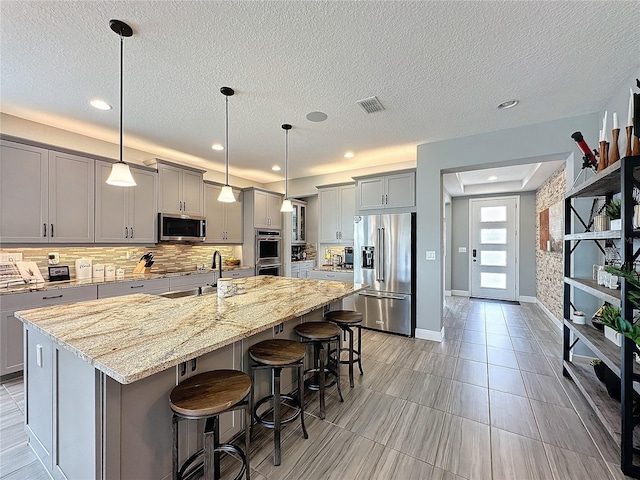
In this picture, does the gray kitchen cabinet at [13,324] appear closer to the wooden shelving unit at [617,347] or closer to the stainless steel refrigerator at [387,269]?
the stainless steel refrigerator at [387,269]

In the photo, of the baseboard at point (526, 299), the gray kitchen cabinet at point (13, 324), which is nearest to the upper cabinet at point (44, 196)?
the gray kitchen cabinet at point (13, 324)

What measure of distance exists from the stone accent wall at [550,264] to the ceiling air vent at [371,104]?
3.08 m

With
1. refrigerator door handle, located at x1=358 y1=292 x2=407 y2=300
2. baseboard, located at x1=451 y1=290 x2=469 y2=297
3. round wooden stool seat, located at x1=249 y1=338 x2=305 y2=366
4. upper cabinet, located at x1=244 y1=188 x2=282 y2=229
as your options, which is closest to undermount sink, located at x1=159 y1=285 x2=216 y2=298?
round wooden stool seat, located at x1=249 y1=338 x2=305 y2=366

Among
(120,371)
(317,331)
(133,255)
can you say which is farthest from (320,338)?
(133,255)

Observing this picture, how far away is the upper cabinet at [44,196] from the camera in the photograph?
2793 mm

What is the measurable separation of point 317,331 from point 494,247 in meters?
5.93

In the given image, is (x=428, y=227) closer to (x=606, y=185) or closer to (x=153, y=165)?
(x=606, y=185)

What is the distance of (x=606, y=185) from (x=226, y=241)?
514cm

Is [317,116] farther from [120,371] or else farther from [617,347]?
[617,347]

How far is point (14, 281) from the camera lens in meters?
2.84

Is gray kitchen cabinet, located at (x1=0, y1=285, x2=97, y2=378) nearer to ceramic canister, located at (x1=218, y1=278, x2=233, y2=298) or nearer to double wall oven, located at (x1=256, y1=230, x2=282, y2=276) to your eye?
ceramic canister, located at (x1=218, y1=278, x2=233, y2=298)

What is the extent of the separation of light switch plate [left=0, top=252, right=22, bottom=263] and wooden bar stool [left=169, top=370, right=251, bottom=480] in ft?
10.1

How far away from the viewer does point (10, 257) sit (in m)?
2.97

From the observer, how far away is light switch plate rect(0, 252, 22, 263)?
2925 millimetres
